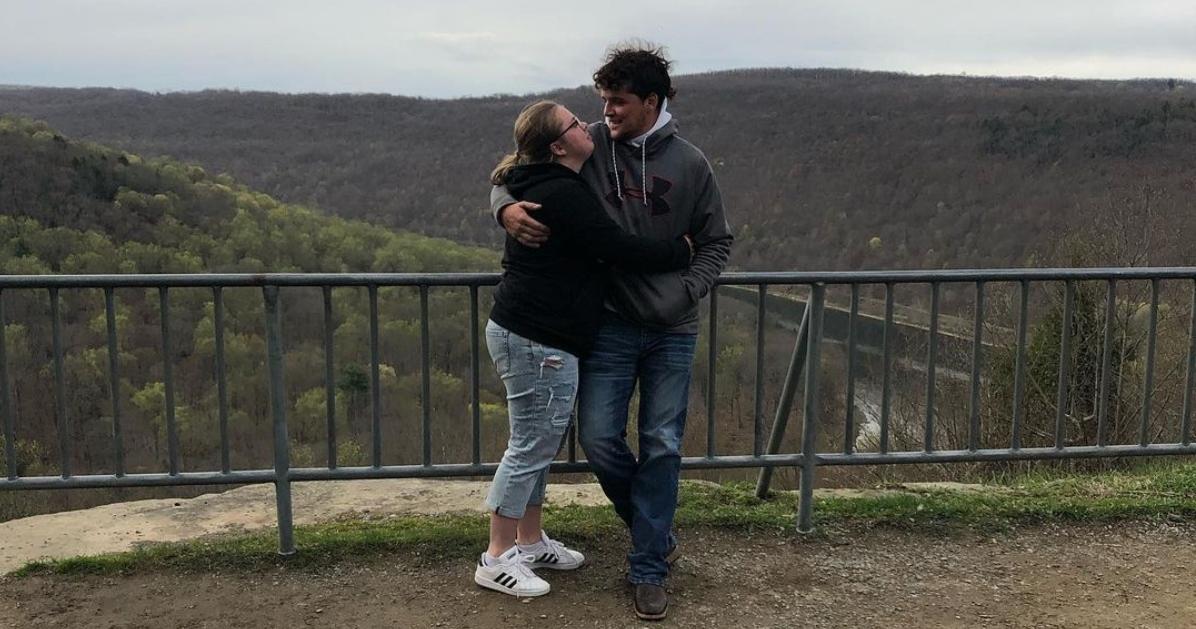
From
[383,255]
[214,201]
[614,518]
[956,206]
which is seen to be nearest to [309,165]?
[214,201]

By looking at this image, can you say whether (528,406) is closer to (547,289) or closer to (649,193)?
(547,289)

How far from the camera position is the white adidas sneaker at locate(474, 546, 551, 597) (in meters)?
3.82

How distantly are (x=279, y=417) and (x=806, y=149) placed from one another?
64925 millimetres

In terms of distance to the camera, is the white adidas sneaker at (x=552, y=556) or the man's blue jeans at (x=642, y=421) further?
the white adidas sneaker at (x=552, y=556)

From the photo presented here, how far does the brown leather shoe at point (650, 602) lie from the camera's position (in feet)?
12.1

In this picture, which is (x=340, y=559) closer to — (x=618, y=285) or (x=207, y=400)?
(x=618, y=285)

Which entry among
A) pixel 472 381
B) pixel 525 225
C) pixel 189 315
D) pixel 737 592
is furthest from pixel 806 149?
pixel 525 225

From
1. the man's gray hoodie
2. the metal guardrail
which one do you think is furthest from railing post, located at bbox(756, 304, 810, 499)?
the man's gray hoodie

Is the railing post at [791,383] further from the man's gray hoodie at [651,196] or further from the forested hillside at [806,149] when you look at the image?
the forested hillside at [806,149]

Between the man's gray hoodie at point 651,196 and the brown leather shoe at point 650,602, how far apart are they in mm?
1035

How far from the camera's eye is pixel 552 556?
407 centimetres

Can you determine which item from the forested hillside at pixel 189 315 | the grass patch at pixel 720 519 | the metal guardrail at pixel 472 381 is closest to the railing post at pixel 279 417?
the metal guardrail at pixel 472 381

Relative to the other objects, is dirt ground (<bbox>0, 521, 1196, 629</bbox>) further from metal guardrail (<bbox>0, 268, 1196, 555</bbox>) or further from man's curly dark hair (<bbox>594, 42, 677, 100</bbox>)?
man's curly dark hair (<bbox>594, 42, 677, 100</bbox>)

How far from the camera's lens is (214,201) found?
2098 inches
